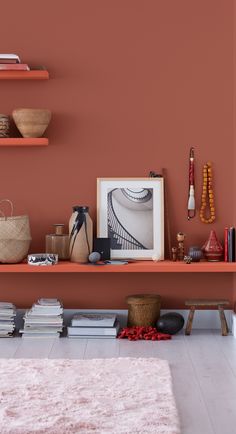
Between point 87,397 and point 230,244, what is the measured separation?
7.22 ft

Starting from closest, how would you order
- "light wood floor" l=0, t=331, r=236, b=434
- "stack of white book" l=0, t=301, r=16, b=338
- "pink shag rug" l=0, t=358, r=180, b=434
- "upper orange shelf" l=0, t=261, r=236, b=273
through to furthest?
1. "pink shag rug" l=0, t=358, r=180, b=434
2. "light wood floor" l=0, t=331, r=236, b=434
3. "upper orange shelf" l=0, t=261, r=236, b=273
4. "stack of white book" l=0, t=301, r=16, b=338

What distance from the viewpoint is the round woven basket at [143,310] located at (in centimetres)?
618

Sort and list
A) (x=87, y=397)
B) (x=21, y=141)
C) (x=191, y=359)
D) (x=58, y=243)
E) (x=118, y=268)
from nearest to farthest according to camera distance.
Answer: (x=87, y=397) < (x=191, y=359) < (x=118, y=268) < (x=21, y=141) < (x=58, y=243)

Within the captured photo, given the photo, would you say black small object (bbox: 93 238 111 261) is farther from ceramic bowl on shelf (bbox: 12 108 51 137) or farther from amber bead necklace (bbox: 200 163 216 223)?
ceramic bowl on shelf (bbox: 12 108 51 137)

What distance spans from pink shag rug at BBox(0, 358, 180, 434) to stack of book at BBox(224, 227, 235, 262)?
1304 millimetres

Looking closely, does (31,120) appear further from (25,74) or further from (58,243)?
(58,243)

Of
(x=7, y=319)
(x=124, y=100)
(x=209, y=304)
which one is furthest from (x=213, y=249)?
(x=7, y=319)

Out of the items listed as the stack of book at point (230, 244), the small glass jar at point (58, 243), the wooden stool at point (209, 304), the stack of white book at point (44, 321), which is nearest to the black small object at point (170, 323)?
the wooden stool at point (209, 304)

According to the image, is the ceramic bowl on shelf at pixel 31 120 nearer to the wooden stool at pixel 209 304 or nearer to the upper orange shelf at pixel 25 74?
the upper orange shelf at pixel 25 74

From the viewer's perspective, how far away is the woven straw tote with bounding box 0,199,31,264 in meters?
6.12

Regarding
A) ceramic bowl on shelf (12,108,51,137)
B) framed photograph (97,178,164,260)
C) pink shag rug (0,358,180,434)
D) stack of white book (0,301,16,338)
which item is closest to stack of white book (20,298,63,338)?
stack of white book (0,301,16,338)

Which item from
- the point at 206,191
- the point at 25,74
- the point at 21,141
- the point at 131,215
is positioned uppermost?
the point at 25,74

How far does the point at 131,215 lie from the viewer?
A: 6359mm

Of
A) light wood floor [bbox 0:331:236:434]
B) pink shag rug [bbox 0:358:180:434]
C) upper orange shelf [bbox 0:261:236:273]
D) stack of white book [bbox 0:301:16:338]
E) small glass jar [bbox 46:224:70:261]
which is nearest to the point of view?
pink shag rug [bbox 0:358:180:434]
